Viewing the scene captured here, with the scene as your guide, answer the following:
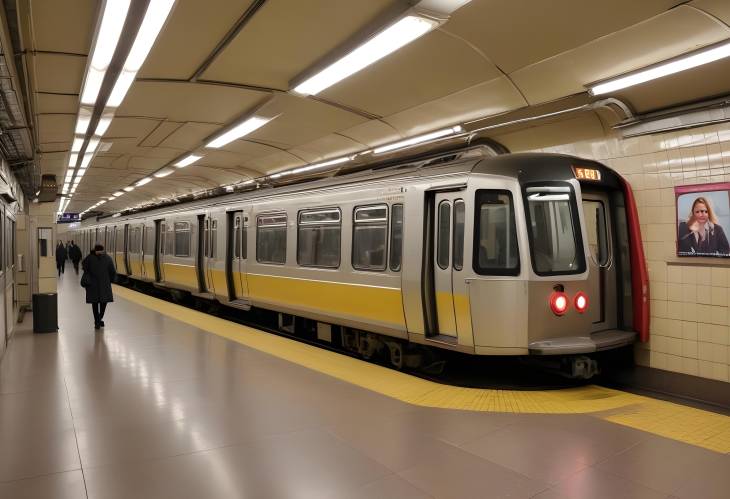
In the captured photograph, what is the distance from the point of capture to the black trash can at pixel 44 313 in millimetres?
9469

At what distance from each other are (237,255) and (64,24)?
6.79 meters

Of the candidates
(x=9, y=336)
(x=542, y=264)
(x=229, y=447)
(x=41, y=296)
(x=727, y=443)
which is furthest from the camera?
(x=41, y=296)

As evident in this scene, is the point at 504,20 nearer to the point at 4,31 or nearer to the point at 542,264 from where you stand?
the point at 542,264

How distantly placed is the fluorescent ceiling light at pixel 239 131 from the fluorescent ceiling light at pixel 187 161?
153cm

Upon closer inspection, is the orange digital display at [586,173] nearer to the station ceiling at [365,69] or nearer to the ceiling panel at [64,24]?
the station ceiling at [365,69]

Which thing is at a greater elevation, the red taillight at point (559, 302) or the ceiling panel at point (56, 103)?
the ceiling panel at point (56, 103)

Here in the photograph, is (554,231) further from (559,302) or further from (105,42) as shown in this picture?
(105,42)

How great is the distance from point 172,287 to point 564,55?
42.3ft

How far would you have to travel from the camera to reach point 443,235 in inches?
260

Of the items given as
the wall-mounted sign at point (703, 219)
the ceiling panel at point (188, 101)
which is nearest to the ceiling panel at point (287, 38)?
the ceiling panel at point (188, 101)

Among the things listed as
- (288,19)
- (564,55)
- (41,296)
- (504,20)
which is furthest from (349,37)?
(41,296)

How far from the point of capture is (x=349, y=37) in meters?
5.37

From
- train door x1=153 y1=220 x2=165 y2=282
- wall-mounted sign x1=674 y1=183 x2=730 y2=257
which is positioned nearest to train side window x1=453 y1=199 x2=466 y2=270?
wall-mounted sign x1=674 y1=183 x2=730 y2=257

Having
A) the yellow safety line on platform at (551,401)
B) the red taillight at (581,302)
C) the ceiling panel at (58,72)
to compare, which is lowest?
the yellow safety line on platform at (551,401)
